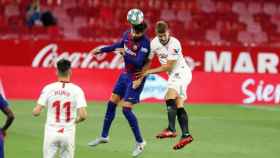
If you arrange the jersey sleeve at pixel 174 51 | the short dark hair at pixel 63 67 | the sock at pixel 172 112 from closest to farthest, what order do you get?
1. the short dark hair at pixel 63 67
2. the jersey sleeve at pixel 174 51
3. the sock at pixel 172 112

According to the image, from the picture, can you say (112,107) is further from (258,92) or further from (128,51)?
(258,92)

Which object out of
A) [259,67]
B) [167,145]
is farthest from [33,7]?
[167,145]

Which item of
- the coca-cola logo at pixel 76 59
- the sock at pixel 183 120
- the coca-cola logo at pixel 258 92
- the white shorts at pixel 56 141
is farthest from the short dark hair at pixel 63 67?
the coca-cola logo at pixel 258 92

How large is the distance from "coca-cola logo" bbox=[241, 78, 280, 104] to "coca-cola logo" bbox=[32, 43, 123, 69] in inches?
144

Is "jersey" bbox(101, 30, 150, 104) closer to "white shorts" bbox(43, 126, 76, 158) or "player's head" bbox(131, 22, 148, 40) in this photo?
"player's head" bbox(131, 22, 148, 40)

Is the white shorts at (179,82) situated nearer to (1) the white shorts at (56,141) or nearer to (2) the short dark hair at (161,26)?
(2) the short dark hair at (161,26)

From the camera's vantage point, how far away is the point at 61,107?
30.8 feet

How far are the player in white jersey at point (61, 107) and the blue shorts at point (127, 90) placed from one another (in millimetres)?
3683

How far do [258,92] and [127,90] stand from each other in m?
10.1

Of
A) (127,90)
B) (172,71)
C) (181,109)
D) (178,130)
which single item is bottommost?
(178,130)

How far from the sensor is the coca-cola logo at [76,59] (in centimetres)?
2306

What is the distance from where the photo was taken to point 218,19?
96.8 ft

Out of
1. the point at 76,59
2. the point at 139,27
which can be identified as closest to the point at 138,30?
the point at 139,27

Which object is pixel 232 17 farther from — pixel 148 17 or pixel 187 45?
pixel 187 45
